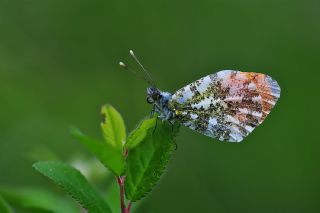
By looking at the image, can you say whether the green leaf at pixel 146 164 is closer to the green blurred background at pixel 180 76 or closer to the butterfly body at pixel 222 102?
the butterfly body at pixel 222 102

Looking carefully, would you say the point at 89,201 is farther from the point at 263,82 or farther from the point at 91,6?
the point at 91,6

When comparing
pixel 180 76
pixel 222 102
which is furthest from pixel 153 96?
pixel 180 76

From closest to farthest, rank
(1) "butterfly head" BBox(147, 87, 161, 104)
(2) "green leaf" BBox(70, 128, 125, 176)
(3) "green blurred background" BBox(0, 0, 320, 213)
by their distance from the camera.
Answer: (2) "green leaf" BBox(70, 128, 125, 176)
(1) "butterfly head" BBox(147, 87, 161, 104)
(3) "green blurred background" BBox(0, 0, 320, 213)

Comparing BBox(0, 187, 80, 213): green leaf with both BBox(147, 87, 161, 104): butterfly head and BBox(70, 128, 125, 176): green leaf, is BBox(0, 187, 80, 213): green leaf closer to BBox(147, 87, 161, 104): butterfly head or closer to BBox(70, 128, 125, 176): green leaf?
BBox(70, 128, 125, 176): green leaf

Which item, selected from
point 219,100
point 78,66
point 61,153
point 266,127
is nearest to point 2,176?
point 61,153

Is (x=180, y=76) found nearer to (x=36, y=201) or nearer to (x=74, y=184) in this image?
(x=36, y=201)

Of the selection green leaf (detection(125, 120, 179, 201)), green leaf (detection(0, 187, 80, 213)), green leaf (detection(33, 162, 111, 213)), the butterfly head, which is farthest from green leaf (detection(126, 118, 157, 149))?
the butterfly head

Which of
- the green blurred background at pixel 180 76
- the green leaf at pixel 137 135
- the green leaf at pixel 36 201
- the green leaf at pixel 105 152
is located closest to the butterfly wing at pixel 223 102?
the green leaf at pixel 36 201
